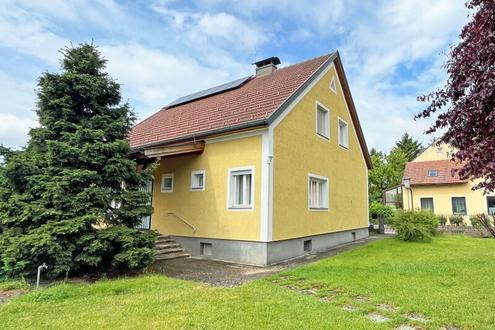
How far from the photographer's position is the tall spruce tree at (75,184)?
7215 millimetres

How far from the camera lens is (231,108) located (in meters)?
12.3

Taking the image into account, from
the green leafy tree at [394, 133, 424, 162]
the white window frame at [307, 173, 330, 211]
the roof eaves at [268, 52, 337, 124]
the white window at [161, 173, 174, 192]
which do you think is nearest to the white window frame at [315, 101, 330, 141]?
the roof eaves at [268, 52, 337, 124]

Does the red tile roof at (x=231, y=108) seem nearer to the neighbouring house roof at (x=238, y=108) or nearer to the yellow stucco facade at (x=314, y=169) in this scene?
the neighbouring house roof at (x=238, y=108)

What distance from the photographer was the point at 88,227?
7617 millimetres

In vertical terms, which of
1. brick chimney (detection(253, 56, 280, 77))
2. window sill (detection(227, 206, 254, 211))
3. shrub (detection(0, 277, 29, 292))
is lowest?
shrub (detection(0, 277, 29, 292))

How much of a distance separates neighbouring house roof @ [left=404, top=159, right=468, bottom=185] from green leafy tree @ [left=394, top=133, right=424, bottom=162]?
24667mm

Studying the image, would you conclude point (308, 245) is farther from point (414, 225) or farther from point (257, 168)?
point (414, 225)

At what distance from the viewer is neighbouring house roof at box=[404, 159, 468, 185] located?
1089 inches

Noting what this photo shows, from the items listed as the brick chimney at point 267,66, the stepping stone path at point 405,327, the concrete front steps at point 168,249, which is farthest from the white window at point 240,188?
the brick chimney at point 267,66

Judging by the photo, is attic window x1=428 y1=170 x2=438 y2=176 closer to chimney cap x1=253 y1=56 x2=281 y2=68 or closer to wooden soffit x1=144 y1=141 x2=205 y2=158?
chimney cap x1=253 y1=56 x2=281 y2=68

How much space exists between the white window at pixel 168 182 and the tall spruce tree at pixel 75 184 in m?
3.53

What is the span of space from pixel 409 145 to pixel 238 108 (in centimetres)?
5026

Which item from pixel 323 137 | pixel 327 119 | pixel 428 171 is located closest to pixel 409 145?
pixel 428 171

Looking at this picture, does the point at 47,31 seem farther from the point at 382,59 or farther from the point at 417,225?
the point at 417,225
